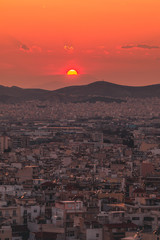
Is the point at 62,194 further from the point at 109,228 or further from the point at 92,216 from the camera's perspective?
the point at 109,228

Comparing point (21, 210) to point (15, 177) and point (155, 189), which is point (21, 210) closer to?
point (155, 189)

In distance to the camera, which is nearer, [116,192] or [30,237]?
[30,237]

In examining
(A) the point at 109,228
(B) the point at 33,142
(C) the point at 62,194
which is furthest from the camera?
(B) the point at 33,142

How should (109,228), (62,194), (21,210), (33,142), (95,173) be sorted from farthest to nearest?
(33,142), (95,173), (62,194), (21,210), (109,228)

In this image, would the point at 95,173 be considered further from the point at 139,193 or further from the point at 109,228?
the point at 109,228

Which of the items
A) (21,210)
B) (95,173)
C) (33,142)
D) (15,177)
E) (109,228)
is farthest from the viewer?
(33,142)

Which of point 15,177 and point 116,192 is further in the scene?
point 15,177

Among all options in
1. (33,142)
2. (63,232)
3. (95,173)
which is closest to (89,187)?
(95,173)

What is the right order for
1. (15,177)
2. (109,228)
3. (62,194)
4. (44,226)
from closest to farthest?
1. (109,228)
2. (44,226)
3. (62,194)
4. (15,177)

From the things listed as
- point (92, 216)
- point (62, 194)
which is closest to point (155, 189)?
point (62, 194)
